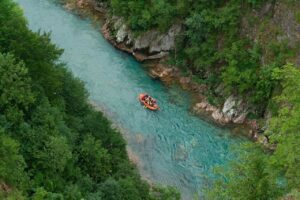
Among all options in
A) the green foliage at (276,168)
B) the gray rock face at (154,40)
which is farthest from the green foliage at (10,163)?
the gray rock face at (154,40)

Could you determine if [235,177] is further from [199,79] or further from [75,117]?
[199,79]

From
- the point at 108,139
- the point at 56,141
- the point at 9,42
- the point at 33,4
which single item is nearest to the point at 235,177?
the point at 56,141

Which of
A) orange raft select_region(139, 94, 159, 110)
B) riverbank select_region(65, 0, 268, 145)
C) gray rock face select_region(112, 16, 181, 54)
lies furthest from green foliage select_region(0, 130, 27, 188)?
gray rock face select_region(112, 16, 181, 54)

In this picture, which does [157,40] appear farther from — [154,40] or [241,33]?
[241,33]

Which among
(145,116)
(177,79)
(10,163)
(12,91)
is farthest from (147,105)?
(10,163)

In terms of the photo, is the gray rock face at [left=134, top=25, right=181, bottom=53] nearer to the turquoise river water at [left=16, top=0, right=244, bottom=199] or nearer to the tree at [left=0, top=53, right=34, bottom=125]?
the turquoise river water at [left=16, top=0, right=244, bottom=199]
